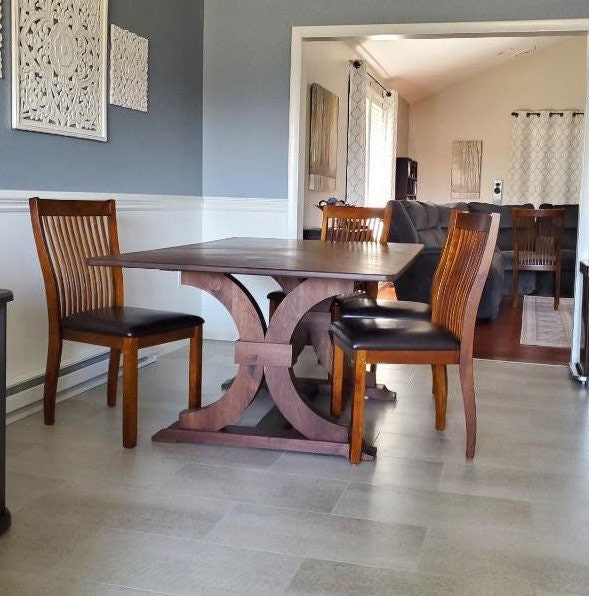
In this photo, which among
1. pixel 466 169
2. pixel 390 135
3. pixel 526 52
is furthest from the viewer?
pixel 466 169

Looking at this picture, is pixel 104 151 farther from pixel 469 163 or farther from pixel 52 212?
pixel 469 163

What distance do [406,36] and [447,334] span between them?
248 centimetres

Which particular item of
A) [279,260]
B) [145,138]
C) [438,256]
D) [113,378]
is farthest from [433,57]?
[279,260]

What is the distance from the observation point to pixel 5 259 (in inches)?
122

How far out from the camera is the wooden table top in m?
2.41

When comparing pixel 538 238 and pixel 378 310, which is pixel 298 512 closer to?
pixel 378 310

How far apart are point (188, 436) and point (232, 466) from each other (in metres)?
0.28

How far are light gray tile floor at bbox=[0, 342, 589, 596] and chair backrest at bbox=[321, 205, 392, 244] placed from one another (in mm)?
1224

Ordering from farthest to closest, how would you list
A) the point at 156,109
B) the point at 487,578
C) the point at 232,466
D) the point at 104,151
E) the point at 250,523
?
the point at 156,109 < the point at 104,151 < the point at 232,466 < the point at 250,523 < the point at 487,578

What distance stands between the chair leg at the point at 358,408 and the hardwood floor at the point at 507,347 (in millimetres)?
2169

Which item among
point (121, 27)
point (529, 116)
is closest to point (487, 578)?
point (121, 27)

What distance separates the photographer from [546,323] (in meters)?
6.21

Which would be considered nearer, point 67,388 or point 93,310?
point 93,310

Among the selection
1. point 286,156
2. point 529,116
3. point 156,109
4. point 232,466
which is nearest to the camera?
point 232,466
